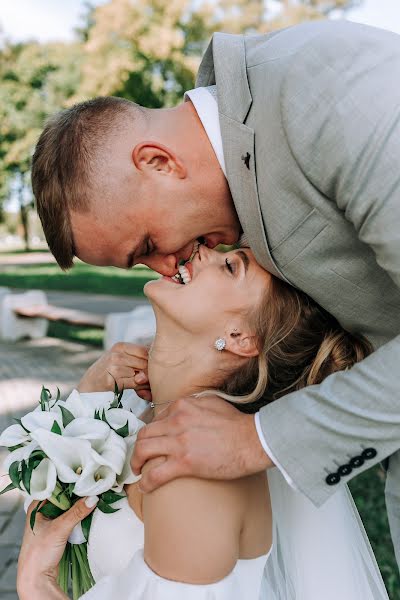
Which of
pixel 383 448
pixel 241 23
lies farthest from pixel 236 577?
pixel 241 23

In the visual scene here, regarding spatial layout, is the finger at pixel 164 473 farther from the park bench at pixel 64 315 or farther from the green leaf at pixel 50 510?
the park bench at pixel 64 315

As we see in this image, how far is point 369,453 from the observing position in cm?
193

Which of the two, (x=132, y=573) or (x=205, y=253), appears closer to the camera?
(x=132, y=573)

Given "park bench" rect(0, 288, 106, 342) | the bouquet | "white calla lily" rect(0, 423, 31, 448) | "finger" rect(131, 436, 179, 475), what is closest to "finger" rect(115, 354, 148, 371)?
the bouquet

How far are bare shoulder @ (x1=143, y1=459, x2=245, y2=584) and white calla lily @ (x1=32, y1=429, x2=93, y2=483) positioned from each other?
0.25 metres

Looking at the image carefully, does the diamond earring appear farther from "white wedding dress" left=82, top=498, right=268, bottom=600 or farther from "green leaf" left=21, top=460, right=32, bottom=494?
"green leaf" left=21, top=460, right=32, bottom=494

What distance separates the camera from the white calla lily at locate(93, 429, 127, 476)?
2.13 metres

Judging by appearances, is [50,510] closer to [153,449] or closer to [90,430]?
[90,430]

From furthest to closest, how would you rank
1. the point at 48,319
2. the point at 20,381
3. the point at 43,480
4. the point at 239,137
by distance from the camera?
the point at 48,319
the point at 20,381
the point at 43,480
the point at 239,137

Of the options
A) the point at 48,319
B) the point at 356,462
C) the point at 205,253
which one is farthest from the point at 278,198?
the point at 48,319

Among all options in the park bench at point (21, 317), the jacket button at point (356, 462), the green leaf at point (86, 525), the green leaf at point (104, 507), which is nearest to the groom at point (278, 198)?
the jacket button at point (356, 462)

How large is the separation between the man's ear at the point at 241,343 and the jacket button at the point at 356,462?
66cm

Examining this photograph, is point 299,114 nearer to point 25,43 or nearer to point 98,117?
point 98,117

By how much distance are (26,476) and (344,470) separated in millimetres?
922
